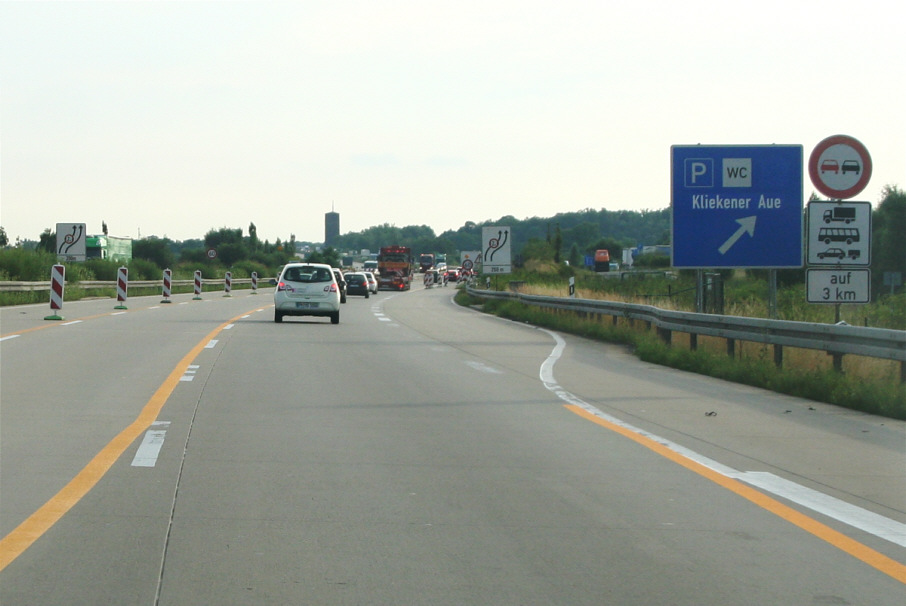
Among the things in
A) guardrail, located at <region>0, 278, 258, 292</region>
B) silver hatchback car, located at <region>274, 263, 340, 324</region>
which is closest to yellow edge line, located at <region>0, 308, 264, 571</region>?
silver hatchback car, located at <region>274, 263, 340, 324</region>

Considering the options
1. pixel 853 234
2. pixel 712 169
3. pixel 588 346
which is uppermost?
pixel 712 169

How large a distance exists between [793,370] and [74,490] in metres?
9.56

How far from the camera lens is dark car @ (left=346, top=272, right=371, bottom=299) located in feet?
193

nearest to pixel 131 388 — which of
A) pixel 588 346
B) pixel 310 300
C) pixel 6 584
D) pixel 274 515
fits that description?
pixel 274 515

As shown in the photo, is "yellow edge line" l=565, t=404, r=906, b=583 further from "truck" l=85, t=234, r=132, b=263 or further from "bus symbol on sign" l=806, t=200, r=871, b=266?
"truck" l=85, t=234, r=132, b=263

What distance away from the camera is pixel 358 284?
2319 inches

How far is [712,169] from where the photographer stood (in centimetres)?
1975

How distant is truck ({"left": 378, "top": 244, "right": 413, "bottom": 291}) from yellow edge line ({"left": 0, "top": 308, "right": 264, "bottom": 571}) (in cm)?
6873

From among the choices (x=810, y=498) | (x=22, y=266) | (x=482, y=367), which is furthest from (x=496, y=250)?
(x=810, y=498)

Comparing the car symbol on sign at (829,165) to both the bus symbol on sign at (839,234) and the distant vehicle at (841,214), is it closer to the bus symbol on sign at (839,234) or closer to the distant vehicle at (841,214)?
the bus symbol on sign at (839,234)

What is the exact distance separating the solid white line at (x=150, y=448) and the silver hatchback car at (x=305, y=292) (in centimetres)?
1749

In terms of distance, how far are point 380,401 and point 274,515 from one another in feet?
17.5

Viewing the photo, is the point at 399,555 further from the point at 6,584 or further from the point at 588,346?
the point at 588,346

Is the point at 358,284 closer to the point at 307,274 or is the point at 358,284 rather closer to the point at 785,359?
the point at 307,274
